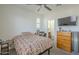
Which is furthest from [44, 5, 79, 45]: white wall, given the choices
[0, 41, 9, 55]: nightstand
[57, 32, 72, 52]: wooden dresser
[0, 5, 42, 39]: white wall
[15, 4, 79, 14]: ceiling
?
[0, 41, 9, 55]: nightstand

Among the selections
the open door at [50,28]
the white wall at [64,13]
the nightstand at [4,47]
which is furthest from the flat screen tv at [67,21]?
the nightstand at [4,47]

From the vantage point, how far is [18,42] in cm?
206

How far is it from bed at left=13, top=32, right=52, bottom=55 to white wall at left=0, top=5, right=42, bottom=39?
4.7 inches

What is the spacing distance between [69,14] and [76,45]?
64 cm

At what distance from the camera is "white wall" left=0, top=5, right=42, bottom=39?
202 centimetres

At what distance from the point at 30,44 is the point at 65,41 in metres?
0.72

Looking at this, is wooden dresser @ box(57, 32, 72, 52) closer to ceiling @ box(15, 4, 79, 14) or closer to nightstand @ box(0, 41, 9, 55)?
ceiling @ box(15, 4, 79, 14)

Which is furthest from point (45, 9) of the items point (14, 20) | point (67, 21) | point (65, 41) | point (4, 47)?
point (4, 47)

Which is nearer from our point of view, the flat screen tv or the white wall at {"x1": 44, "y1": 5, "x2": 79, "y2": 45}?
the white wall at {"x1": 44, "y1": 5, "x2": 79, "y2": 45}

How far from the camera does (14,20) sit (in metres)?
2.11

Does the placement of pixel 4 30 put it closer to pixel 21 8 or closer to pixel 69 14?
pixel 21 8

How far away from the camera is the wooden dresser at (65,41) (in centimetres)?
217

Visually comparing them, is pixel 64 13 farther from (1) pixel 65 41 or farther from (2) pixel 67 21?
(1) pixel 65 41
